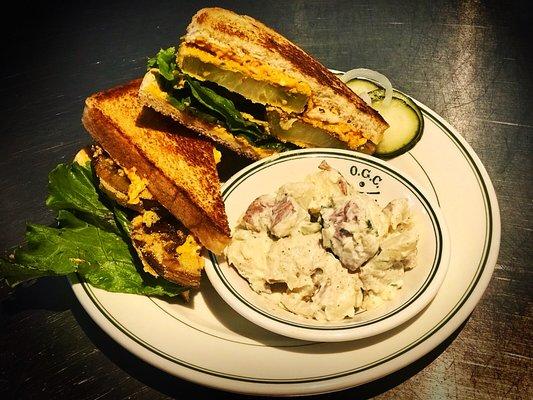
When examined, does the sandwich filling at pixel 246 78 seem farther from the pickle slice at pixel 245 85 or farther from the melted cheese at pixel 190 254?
the melted cheese at pixel 190 254

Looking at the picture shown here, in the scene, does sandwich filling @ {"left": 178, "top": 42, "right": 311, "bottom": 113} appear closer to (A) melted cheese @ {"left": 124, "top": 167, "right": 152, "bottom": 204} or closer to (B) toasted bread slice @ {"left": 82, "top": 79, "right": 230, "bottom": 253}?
(B) toasted bread slice @ {"left": 82, "top": 79, "right": 230, "bottom": 253}

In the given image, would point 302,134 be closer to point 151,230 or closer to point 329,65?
point 151,230

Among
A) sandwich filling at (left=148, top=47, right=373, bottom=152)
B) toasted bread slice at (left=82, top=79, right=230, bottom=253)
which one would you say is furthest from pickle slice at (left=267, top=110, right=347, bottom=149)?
toasted bread slice at (left=82, top=79, right=230, bottom=253)

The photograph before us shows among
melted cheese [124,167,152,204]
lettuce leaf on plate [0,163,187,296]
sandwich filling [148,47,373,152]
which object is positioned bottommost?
lettuce leaf on plate [0,163,187,296]

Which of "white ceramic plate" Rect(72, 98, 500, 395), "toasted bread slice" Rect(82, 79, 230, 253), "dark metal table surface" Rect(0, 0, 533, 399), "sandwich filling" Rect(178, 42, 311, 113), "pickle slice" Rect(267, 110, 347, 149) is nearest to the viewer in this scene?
"white ceramic plate" Rect(72, 98, 500, 395)

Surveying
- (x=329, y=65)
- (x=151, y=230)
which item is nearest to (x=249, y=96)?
(x=151, y=230)

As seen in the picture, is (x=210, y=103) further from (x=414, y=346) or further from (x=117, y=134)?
(x=414, y=346)
